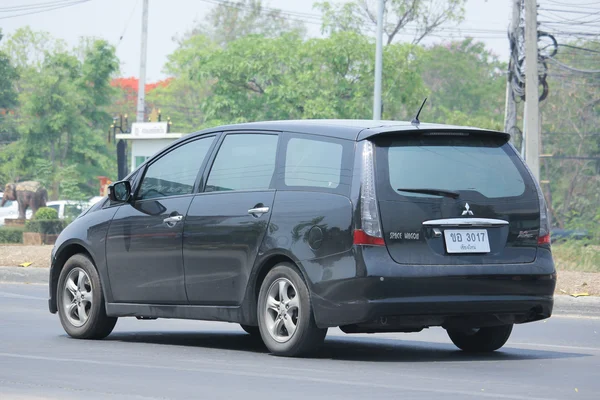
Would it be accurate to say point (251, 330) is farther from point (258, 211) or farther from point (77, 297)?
point (258, 211)

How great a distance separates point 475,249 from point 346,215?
915mm

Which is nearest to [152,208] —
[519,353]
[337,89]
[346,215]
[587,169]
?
[346,215]

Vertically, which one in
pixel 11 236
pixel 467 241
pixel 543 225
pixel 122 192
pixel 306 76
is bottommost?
pixel 11 236

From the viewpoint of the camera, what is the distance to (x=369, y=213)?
323 inches

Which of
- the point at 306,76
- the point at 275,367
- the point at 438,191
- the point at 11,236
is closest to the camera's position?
the point at 275,367

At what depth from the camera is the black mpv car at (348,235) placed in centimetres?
823

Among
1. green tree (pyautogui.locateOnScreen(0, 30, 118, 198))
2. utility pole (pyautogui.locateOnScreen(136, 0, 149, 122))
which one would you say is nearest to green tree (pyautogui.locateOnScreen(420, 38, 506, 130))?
green tree (pyautogui.locateOnScreen(0, 30, 118, 198))

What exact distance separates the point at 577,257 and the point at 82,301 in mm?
11559

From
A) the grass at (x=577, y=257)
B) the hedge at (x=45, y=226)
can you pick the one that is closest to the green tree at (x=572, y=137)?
the hedge at (x=45, y=226)

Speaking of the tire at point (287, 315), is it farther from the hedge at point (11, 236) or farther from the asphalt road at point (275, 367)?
the hedge at point (11, 236)

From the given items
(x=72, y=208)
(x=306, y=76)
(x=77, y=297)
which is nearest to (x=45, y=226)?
(x=72, y=208)

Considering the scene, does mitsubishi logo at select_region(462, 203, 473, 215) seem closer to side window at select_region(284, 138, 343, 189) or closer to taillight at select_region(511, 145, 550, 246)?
taillight at select_region(511, 145, 550, 246)

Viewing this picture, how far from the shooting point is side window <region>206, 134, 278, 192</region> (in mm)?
9047

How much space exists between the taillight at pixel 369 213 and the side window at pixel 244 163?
0.90 metres
